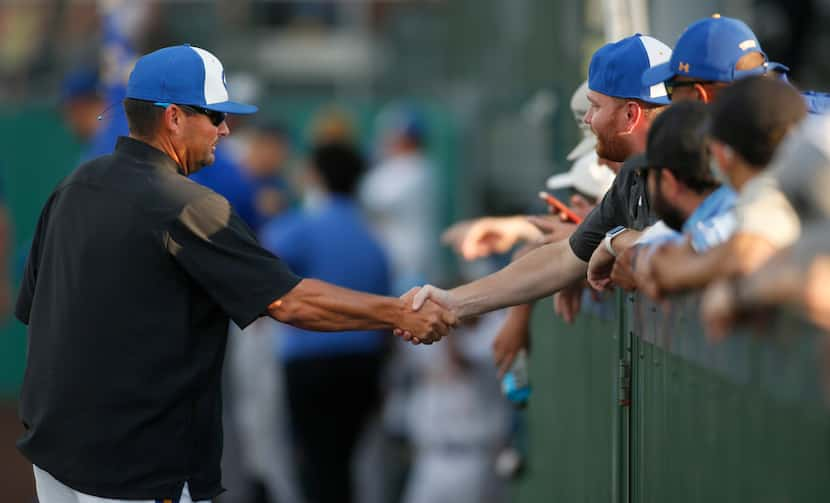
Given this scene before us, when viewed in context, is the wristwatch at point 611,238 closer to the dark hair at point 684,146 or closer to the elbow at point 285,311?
the dark hair at point 684,146

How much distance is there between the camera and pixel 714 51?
173 inches

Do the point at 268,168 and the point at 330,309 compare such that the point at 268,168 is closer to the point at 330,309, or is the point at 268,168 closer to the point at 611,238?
the point at 330,309

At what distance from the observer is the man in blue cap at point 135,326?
15.3ft

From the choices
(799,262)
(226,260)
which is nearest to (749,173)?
(799,262)

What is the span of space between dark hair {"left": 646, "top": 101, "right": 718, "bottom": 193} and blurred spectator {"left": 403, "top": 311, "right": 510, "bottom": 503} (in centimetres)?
531

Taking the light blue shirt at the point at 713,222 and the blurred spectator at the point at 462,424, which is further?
the blurred spectator at the point at 462,424

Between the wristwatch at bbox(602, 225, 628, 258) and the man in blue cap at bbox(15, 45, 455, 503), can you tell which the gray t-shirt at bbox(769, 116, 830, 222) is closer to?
the wristwatch at bbox(602, 225, 628, 258)

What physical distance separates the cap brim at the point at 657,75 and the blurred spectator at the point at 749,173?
3.37 ft

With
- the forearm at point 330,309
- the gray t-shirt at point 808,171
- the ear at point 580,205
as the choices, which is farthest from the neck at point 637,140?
the gray t-shirt at point 808,171

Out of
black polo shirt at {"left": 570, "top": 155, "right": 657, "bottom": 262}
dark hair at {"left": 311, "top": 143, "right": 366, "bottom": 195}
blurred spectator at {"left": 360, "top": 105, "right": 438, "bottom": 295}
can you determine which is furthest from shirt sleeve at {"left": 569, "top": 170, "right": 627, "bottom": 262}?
blurred spectator at {"left": 360, "top": 105, "right": 438, "bottom": 295}

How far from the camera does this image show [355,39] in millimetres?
32594

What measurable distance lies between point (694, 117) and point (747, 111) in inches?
16.2

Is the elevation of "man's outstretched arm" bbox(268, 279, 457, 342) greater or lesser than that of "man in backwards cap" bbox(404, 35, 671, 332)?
lesser

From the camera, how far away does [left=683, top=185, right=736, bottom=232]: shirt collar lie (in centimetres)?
380
